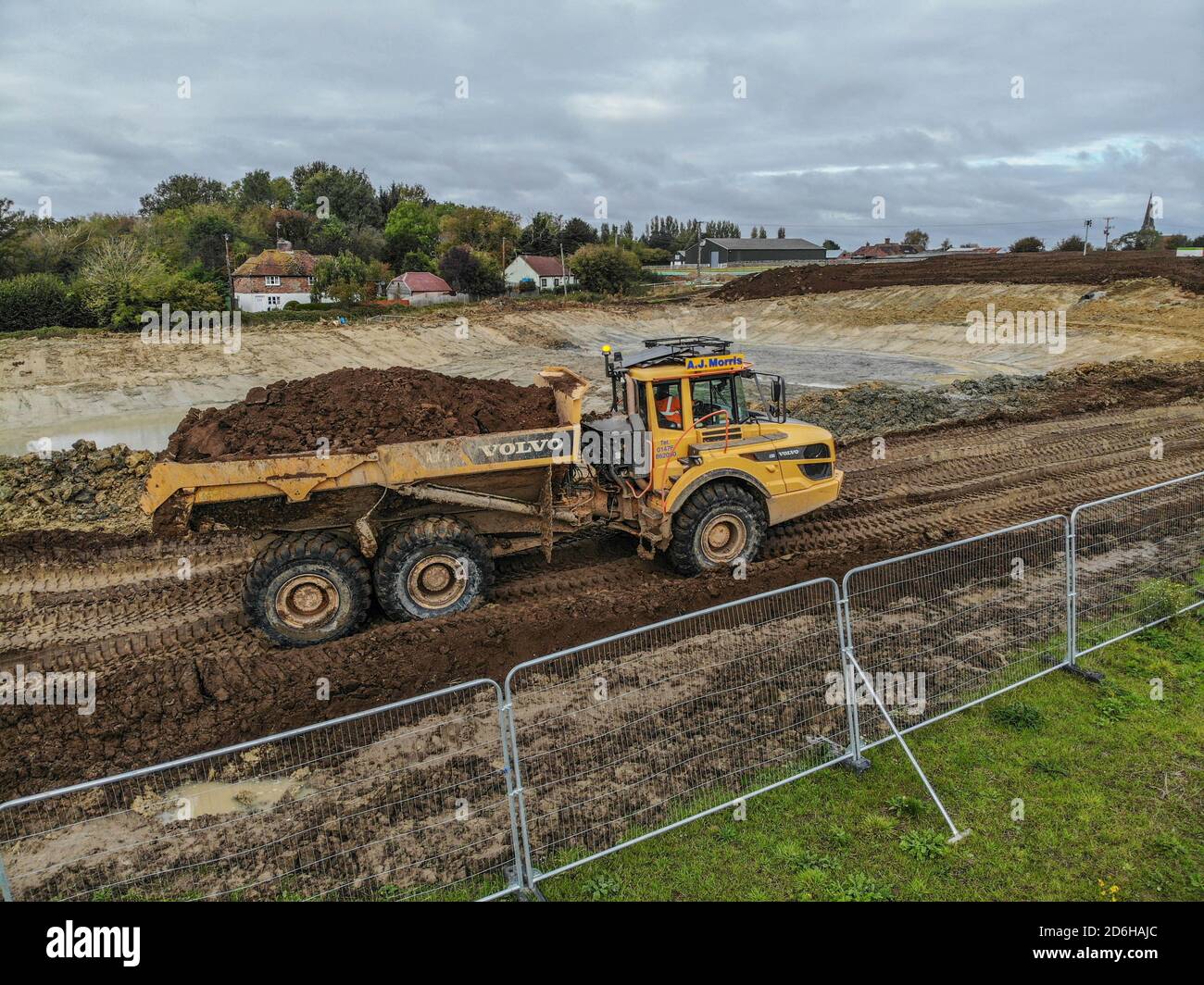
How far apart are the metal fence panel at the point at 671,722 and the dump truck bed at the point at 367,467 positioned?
218 cm

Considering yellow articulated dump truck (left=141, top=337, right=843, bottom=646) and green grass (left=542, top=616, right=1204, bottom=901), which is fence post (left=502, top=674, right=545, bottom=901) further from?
yellow articulated dump truck (left=141, top=337, right=843, bottom=646)

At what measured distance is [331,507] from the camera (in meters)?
8.50

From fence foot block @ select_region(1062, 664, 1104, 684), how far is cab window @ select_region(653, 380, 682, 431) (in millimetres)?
4334

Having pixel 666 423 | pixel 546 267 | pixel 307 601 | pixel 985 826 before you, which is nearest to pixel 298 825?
pixel 307 601

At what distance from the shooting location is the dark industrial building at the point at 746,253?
84.8m

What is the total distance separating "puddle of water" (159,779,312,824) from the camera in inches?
241

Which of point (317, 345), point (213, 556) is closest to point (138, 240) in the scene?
point (317, 345)

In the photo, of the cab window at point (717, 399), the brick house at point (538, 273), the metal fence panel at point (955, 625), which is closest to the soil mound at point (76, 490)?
the cab window at point (717, 399)

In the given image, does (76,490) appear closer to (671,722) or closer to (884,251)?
(671,722)

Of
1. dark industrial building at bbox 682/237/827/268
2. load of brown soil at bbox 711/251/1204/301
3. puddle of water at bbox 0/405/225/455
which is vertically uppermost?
dark industrial building at bbox 682/237/827/268

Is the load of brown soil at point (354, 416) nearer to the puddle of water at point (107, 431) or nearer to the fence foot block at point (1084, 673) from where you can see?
the fence foot block at point (1084, 673)

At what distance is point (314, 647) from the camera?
27.4 feet

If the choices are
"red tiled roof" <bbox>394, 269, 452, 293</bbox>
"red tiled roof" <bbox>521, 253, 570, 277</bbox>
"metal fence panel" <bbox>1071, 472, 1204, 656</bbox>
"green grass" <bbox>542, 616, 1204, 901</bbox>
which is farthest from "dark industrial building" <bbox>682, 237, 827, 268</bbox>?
"green grass" <bbox>542, 616, 1204, 901</bbox>
